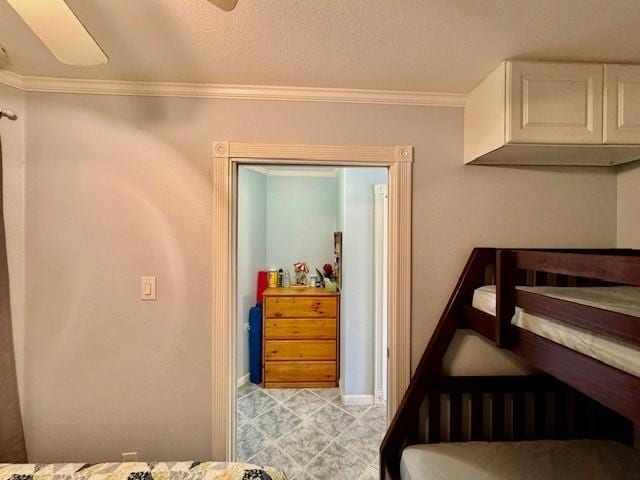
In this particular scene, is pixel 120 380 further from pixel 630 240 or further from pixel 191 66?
pixel 630 240

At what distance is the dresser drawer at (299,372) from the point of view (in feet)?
11.2

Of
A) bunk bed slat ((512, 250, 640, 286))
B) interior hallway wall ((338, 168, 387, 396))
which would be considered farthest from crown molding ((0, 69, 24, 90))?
bunk bed slat ((512, 250, 640, 286))

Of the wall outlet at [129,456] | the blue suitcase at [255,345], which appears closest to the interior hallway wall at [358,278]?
the blue suitcase at [255,345]

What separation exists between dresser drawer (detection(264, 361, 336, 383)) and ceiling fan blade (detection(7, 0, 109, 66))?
306 cm

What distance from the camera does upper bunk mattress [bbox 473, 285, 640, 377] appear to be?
821 mm

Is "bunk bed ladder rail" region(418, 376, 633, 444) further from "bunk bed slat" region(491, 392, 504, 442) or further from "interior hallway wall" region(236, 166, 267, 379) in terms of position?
"interior hallway wall" region(236, 166, 267, 379)

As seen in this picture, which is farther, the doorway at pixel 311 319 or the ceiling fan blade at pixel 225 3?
the doorway at pixel 311 319

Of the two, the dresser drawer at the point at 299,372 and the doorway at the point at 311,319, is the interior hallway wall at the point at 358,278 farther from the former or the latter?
the dresser drawer at the point at 299,372

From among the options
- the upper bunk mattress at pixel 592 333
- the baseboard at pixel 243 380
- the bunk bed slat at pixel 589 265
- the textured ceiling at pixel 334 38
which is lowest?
the baseboard at pixel 243 380

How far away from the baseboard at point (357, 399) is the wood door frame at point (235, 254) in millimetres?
1432

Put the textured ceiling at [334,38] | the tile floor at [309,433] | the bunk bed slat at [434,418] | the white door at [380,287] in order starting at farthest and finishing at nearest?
the white door at [380,287] → the tile floor at [309,433] → the bunk bed slat at [434,418] → the textured ceiling at [334,38]

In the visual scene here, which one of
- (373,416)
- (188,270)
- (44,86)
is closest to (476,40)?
(188,270)

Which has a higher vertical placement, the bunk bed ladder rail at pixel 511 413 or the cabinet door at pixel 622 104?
the cabinet door at pixel 622 104

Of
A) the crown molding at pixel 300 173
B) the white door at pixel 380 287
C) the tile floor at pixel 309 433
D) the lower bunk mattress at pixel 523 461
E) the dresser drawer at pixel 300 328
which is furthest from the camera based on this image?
the crown molding at pixel 300 173
